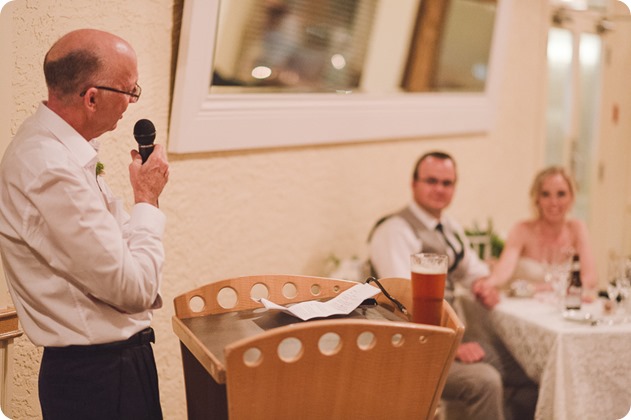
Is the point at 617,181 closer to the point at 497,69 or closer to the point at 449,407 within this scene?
the point at 497,69

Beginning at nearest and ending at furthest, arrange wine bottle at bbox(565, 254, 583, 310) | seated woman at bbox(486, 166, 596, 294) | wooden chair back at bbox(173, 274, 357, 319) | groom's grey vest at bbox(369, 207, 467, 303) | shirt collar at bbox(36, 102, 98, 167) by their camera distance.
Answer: shirt collar at bbox(36, 102, 98, 167), wooden chair back at bbox(173, 274, 357, 319), wine bottle at bbox(565, 254, 583, 310), groom's grey vest at bbox(369, 207, 467, 303), seated woman at bbox(486, 166, 596, 294)

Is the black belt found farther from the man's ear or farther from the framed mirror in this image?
the framed mirror

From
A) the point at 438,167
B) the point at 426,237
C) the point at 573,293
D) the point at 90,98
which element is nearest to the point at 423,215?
the point at 426,237

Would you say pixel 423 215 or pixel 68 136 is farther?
pixel 423 215

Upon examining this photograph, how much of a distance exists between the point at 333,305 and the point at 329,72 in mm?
1513

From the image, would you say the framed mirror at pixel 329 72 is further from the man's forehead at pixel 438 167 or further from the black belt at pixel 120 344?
the black belt at pixel 120 344

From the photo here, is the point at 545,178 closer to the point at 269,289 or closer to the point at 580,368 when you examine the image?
the point at 580,368

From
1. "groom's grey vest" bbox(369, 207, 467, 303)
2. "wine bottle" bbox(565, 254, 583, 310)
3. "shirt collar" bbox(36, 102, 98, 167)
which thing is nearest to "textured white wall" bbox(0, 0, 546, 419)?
"groom's grey vest" bbox(369, 207, 467, 303)

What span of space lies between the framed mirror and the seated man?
0.47 m

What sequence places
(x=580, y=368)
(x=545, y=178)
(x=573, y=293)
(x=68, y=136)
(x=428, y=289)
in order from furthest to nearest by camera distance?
(x=545, y=178), (x=573, y=293), (x=580, y=368), (x=428, y=289), (x=68, y=136)

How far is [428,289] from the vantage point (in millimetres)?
1641

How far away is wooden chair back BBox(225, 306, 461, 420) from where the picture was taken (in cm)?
133

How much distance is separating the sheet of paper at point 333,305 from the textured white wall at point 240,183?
34.8 inches

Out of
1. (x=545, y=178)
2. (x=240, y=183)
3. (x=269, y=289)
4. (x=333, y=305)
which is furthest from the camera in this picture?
(x=545, y=178)
